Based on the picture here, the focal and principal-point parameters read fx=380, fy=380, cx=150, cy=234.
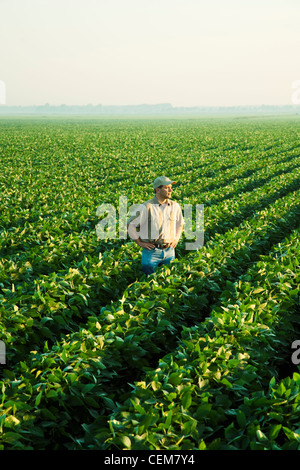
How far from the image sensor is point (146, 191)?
1548cm

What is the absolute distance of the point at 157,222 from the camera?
559 cm

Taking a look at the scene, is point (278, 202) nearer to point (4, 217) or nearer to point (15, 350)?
point (4, 217)

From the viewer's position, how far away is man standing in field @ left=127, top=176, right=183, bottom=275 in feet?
18.1

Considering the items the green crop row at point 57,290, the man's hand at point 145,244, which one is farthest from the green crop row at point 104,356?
the man's hand at point 145,244

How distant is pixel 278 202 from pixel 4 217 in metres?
8.17

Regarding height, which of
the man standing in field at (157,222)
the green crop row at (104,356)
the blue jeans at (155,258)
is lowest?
the green crop row at (104,356)

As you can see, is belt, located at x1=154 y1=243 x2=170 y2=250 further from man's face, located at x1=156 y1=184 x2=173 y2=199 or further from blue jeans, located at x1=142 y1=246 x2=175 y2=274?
man's face, located at x1=156 y1=184 x2=173 y2=199

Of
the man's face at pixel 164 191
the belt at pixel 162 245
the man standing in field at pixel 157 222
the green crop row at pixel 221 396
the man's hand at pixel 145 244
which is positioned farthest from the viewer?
the belt at pixel 162 245

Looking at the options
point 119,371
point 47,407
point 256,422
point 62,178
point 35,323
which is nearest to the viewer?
point 256,422

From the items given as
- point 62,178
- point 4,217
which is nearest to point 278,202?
point 4,217

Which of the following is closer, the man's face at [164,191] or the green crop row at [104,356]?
the green crop row at [104,356]

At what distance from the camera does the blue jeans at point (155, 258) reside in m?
5.89

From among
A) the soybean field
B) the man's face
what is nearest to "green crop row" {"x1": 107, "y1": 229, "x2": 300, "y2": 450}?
the soybean field

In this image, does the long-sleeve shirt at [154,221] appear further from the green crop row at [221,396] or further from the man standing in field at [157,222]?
the green crop row at [221,396]
